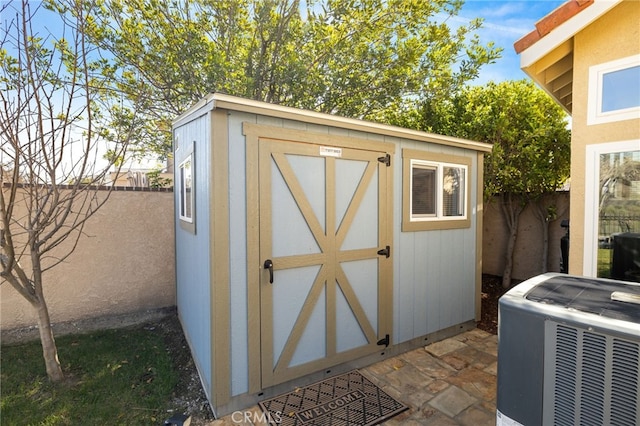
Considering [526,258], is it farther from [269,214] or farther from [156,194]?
[156,194]

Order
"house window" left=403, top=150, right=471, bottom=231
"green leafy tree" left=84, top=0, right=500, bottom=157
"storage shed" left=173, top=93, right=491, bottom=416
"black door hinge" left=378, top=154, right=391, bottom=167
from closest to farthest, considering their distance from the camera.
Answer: "storage shed" left=173, top=93, right=491, bottom=416 < "black door hinge" left=378, top=154, right=391, bottom=167 < "house window" left=403, top=150, right=471, bottom=231 < "green leafy tree" left=84, top=0, right=500, bottom=157

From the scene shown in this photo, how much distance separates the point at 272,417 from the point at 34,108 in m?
3.38

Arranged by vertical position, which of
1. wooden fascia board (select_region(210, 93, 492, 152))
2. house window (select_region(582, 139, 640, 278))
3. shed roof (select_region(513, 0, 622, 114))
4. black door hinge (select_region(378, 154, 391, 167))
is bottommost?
house window (select_region(582, 139, 640, 278))

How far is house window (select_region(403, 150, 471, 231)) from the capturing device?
366cm

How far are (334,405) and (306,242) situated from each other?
1.41m

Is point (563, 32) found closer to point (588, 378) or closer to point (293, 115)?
point (293, 115)

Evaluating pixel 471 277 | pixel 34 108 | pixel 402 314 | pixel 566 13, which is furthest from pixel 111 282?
pixel 566 13

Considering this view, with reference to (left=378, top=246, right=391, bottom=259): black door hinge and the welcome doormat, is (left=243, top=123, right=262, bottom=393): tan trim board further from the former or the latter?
(left=378, top=246, right=391, bottom=259): black door hinge

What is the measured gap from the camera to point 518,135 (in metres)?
5.51

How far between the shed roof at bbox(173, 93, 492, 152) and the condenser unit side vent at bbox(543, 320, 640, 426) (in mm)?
2307

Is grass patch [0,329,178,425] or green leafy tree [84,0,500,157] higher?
green leafy tree [84,0,500,157]

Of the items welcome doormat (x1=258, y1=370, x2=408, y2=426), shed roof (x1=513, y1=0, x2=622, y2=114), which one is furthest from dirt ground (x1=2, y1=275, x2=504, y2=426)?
shed roof (x1=513, y1=0, x2=622, y2=114)

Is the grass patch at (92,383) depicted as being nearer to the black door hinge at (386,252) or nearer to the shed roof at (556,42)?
the black door hinge at (386,252)

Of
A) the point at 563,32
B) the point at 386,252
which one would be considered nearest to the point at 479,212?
the point at 386,252
